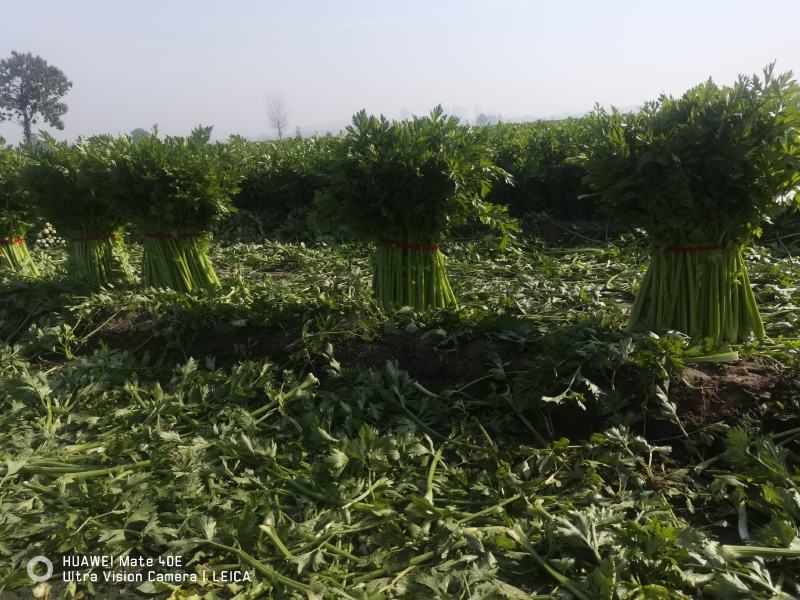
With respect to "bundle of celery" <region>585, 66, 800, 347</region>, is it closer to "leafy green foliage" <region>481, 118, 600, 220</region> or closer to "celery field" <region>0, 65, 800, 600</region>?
"celery field" <region>0, 65, 800, 600</region>

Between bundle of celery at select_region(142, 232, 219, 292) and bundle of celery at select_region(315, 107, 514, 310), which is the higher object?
bundle of celery at select_region(315, 107, 514, 310)

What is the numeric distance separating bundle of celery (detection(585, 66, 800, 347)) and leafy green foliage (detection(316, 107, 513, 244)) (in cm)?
96

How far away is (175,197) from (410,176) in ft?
8.49

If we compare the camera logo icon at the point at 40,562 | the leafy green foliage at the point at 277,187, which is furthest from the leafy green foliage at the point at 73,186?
the leafy green foliage at the point at 277,187

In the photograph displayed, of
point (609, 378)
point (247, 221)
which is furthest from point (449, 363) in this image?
point (247, 221)

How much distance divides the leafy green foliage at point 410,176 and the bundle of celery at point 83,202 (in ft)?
9.03

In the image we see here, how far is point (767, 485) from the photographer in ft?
8.48

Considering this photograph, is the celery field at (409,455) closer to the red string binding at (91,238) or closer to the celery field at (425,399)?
the celery field at (425,399)

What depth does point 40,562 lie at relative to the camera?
2588 millimetres

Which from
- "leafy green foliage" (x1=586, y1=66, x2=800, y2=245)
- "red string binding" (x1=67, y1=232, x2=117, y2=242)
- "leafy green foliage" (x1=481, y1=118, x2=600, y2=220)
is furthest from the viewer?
"leafy green foliage" (x1=481, y1=118, x2=600, y2=220)

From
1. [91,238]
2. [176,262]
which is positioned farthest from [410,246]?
[91,238]

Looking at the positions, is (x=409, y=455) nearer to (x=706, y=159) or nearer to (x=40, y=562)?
(x=40, y=562)

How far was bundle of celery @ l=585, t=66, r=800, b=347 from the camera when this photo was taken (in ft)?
10.8

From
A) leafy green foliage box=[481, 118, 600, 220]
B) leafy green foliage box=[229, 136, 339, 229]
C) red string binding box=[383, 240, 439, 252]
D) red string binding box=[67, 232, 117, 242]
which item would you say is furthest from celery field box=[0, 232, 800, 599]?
leafy green foliage box=[229, 136, 339, 229]
